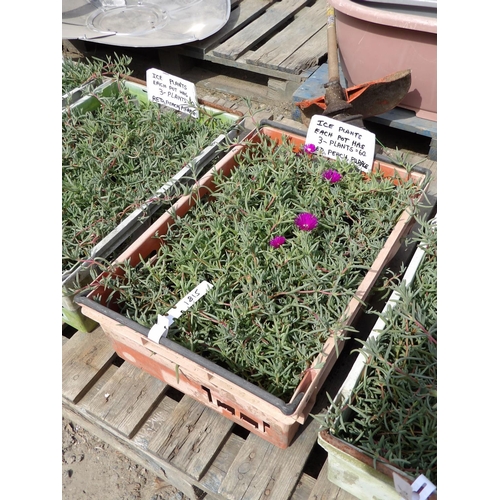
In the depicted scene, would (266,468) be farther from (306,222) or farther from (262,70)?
(262,70)

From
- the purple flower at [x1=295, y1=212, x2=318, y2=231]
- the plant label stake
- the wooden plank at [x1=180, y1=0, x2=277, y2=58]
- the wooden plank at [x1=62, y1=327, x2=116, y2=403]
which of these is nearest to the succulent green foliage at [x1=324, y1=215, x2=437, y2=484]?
the purple flower at [x1=295, y1=212, x2=318, y2=231]

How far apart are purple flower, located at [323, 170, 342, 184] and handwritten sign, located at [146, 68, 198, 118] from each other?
0.60 metres

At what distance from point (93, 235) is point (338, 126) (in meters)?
0.83

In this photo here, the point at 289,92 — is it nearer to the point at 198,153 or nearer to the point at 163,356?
the point at 198,153

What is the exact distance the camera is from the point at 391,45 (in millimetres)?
1663

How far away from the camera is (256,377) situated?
1.02 meters

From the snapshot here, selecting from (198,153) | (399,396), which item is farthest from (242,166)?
(399,396)

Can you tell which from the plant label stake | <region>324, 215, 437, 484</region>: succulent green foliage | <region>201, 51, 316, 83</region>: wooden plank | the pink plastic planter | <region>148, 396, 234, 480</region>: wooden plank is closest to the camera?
<region>324, 215, 437, 484</region>: succulent green foliage

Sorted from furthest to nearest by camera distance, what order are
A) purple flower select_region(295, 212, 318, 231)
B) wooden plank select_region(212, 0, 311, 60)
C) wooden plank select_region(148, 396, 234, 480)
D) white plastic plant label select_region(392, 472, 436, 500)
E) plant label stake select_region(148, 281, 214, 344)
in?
wooden plank select_region(212, 0, 311, 60)
purple flower select_region(295, 212, 318, 231)
wooden plank select_region(148, 396, 234, 480)
plant label stake select_region(148, 281, 214, 344)
white plastic plant label select_region(392, 472, 436, 500)

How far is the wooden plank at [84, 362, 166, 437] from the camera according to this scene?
1174 millimetres

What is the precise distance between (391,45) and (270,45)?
0.88m

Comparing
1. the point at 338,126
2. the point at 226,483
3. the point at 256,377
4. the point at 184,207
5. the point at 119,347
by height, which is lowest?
the point at 226,483

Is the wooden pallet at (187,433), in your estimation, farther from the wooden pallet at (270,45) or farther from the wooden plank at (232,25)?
the wooden plank at (232,25)

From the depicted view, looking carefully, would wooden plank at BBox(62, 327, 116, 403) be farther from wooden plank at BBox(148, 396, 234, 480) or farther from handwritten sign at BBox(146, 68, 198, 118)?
handwritten sign at BBox(146, 68, 198, 118)
